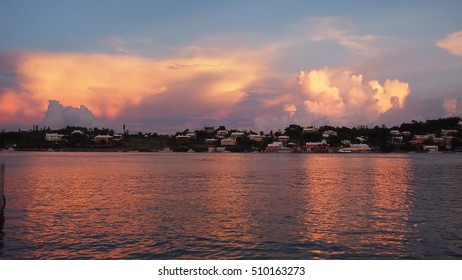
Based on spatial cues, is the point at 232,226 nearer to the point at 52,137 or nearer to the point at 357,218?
the point at 357,218

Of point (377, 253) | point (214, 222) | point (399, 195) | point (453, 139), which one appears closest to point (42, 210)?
point (214, 222)

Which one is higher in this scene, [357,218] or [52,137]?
[52,137]

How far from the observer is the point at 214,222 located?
20500 millimetres

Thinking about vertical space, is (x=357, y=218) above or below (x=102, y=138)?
below

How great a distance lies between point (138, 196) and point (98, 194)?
3.38 metres

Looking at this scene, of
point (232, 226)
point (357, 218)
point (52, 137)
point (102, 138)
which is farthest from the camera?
point (102, 138)

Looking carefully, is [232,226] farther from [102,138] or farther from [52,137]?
[102,138]

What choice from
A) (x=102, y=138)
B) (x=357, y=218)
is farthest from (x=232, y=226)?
(x=102, y=138)

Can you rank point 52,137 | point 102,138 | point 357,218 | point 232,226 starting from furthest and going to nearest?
point 102,138, point 52,137, point 357,218, point 232,226

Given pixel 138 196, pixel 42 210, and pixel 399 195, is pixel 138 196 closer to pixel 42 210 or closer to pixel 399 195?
pixel 42 210

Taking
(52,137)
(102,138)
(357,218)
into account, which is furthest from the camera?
(102,138)

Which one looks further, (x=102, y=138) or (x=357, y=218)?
→ (x=102, y=138)
